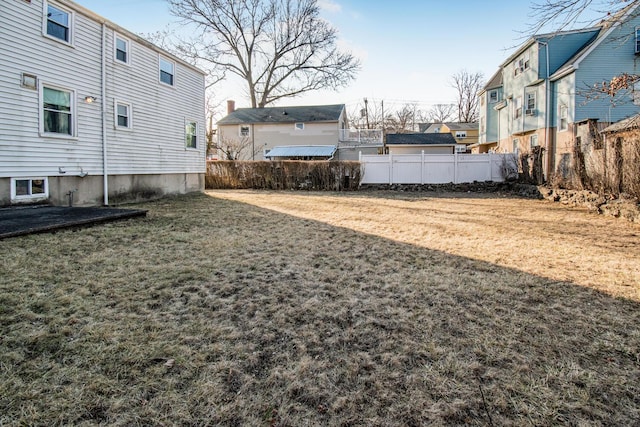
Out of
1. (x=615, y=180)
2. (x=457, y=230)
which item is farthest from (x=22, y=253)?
(x=615, y=180)

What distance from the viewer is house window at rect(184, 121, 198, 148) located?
13.1 meters

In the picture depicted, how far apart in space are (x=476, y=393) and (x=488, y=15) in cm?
1114

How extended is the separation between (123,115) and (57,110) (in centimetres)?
203

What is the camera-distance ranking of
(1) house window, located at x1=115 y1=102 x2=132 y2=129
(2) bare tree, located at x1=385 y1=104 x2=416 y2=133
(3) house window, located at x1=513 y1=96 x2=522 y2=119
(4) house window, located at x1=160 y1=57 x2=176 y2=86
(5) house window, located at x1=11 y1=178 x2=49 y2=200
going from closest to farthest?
(5) house window, located at x1=11 y1=178 x2=49 y2=200 → (1) house window, located at x1=115 y1=102 x2=132 y2=129 → (4) house window, located at x1=160 y1=57 x2=176 y2=86 → (3) house window, located at x1=513 y1=96 x2=522 y2=119 → (2) bare tree, located at x1=385 y1=104 x2=416 y2=133

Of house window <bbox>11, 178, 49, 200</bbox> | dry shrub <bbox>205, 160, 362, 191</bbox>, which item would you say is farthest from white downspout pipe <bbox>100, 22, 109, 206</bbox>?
dry shrub <bbox>205, 160, 362, 191</bbox>

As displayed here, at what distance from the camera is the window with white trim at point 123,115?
31.9 feet

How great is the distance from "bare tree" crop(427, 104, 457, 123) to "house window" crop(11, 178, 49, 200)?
179ft

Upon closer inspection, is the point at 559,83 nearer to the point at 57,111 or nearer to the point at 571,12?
the point at 571,12

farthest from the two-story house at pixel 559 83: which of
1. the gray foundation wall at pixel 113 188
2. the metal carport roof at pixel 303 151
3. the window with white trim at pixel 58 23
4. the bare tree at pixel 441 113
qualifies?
the bare tree at pixel 441 113

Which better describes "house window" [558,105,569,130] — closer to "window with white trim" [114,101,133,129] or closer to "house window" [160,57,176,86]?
"house window" [160,57,176,86]

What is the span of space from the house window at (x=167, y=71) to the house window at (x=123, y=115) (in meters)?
2.14

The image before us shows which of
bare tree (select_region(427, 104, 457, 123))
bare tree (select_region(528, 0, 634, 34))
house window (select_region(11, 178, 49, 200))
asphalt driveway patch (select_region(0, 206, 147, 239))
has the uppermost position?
bare tree (select_region(427, 104, 457, 123))

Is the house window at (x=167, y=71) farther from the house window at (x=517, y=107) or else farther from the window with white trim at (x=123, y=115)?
the house window at (x=517, y=107)

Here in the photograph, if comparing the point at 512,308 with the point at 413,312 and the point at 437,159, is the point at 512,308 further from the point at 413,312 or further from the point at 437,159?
the point at 437,159
